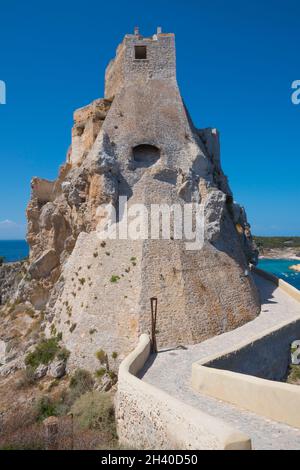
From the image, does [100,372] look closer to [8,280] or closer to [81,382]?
[81,382]

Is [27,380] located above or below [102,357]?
below

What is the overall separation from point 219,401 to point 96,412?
421 centimetres

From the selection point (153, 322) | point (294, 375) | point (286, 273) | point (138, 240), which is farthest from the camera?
point (286, 273)

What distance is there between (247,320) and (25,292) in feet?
50.6

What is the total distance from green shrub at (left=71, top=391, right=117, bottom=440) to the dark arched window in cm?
1226

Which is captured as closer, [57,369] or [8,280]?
[57,369]

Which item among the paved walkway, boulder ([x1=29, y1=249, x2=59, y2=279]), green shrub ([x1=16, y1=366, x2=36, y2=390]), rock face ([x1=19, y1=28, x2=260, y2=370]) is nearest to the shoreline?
rock face ([x1=19, y1=28, x2=260, y2=370])

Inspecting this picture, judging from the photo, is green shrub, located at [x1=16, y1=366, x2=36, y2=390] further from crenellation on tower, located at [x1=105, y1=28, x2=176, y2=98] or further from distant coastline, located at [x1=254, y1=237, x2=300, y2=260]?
distant coastline, located at [x1=254, y1=237, x2=300, y2=260]

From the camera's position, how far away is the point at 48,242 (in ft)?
75.8

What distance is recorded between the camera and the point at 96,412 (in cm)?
1116

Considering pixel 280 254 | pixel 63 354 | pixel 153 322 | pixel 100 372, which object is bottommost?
pixel 100 372

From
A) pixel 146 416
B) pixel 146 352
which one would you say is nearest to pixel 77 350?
pixel 146 352

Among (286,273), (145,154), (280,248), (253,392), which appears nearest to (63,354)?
(253,392)

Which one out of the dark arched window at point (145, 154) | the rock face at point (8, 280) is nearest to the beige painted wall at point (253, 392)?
the dark arched window at point (145, 154)
